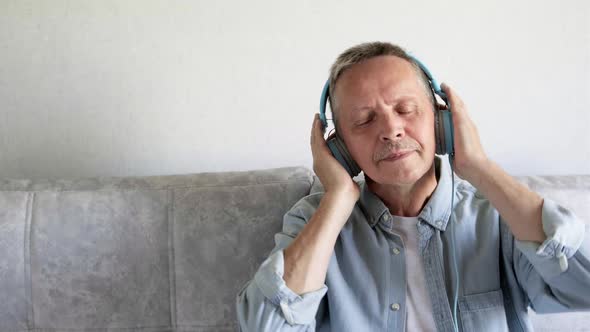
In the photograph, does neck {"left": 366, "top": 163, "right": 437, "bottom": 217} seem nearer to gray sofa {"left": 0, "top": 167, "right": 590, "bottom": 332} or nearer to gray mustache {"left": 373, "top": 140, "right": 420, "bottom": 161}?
gray mustache {"left": 373, "top": 140, "right": 420, "bottom": 161}

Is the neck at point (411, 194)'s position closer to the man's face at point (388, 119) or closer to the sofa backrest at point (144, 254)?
the man's face at point (388, 119)

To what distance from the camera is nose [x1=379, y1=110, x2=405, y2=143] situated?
3.80ft

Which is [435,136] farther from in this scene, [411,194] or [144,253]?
[144,253]

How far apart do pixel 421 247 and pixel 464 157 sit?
0.23 m

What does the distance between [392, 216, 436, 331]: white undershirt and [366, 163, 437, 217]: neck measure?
0.04m

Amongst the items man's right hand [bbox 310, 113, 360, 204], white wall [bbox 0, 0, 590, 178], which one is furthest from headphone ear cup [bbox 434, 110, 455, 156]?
white wall [bbox 0, 0, 590, 178]

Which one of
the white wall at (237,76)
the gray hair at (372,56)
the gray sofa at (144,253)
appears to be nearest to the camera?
the gray hair at (372,56)

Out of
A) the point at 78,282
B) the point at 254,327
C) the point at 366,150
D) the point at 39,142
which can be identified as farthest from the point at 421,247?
the point at 39,142

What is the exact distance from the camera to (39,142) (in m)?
1.83

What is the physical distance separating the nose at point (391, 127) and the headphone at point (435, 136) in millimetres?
99

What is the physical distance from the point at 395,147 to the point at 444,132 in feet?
0.46

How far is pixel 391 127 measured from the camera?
1.16m

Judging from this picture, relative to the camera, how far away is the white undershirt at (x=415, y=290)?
120cm

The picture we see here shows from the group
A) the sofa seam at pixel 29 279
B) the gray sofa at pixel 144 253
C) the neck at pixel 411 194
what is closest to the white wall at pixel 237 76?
the gray sofa at pixel 144 253
